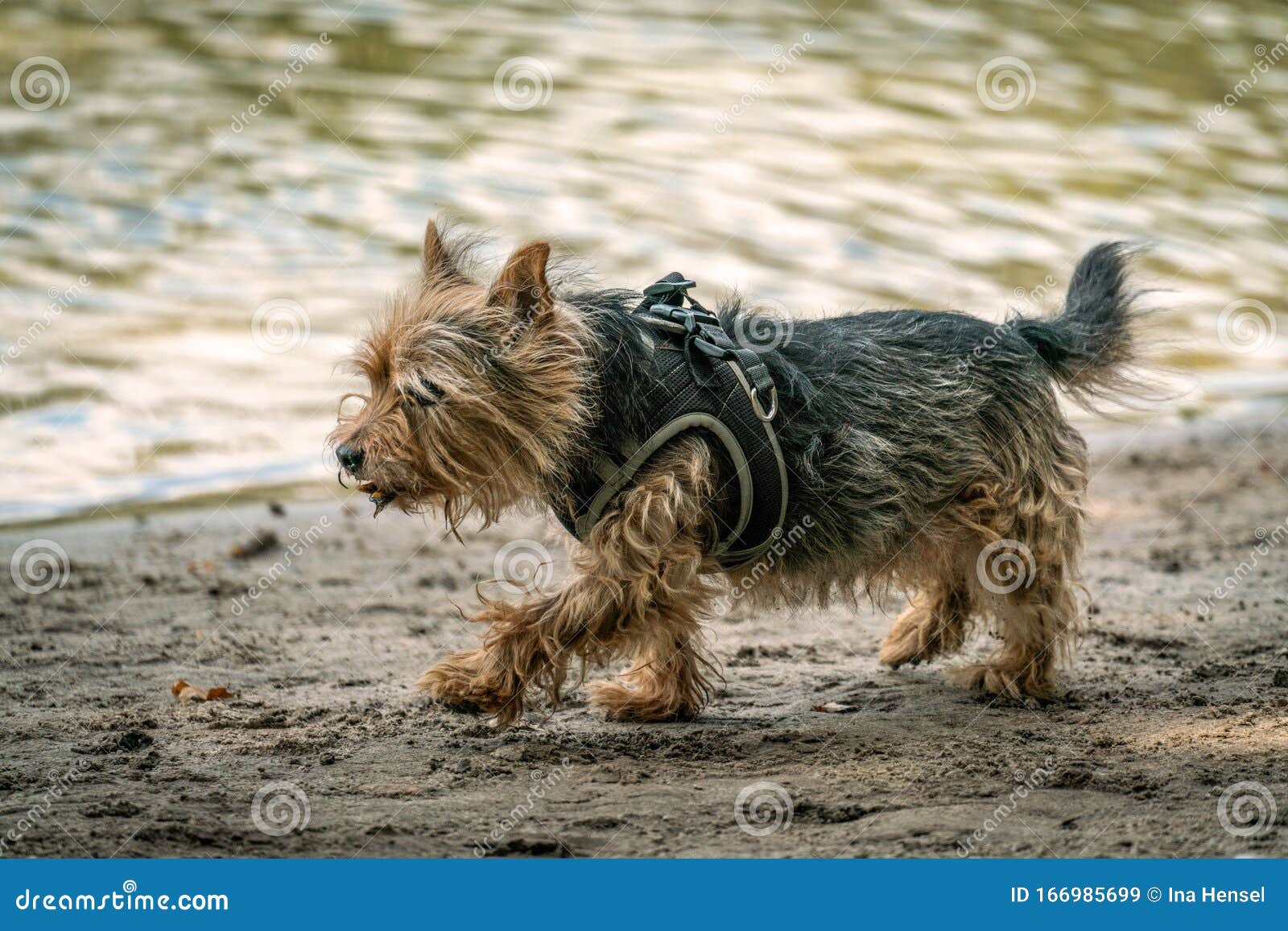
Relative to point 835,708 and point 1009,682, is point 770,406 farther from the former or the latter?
point 1009,682

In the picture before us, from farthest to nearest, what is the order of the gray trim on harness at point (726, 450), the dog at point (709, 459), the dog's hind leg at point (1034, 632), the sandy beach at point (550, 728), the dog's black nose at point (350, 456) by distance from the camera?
1. the dog's hind leg at point (1034, 632)
2. the gray trim on harness at point (726, 450)
3. the dog at point (709, 459)
4. the dog's black nose at point (350, 456)
5. the sandy beach at point (550, 728)

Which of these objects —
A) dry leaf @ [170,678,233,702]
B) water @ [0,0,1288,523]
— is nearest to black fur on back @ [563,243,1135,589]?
water @ [0,0,1288,523]

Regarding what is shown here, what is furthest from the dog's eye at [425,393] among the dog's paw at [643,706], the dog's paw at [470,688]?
the dog's paw at [643,706]

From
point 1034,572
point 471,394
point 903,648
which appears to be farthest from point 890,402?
point 471,394

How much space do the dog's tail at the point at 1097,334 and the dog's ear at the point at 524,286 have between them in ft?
7.53

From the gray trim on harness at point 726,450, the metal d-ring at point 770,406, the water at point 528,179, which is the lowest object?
the gray trim on harness at point 726,450

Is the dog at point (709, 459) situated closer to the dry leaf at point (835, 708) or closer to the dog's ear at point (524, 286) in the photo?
the dog's ear at point (524, 286)

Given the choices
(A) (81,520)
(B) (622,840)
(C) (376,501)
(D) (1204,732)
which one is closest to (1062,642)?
(D) (1204,732)

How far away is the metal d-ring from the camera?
541cm

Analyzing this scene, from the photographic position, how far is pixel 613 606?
5367 millimetres

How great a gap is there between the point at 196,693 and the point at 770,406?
278 centimetres

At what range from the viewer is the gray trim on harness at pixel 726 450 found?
210 inches

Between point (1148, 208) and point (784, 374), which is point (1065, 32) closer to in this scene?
point (1148, 208)

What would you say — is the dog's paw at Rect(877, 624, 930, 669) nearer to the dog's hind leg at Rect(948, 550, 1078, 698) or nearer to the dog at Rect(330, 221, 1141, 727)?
the dog at Rect(330, 221, 1141, 727)
